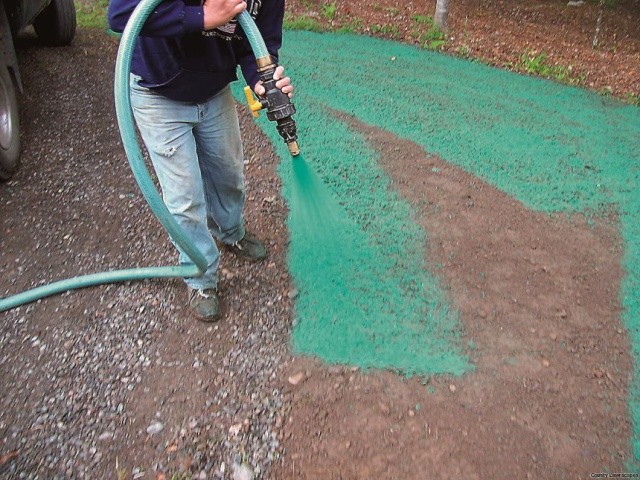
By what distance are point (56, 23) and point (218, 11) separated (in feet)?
13.5

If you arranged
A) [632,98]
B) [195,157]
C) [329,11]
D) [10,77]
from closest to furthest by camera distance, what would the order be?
[195,157]
[10,77]
[632,98]
[329,11]

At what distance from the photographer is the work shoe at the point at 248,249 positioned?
2.78 m

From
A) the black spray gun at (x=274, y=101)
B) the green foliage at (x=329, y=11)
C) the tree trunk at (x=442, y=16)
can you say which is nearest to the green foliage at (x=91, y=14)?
the green foliage at (x=329, y=11)

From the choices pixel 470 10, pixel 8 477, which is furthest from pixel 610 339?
pixel 470 10

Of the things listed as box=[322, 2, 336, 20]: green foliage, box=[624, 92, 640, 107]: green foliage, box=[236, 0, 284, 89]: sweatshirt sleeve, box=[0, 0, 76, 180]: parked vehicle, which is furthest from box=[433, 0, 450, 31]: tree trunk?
box=[236, 0, 284, 89]: sweatshirt sleeve

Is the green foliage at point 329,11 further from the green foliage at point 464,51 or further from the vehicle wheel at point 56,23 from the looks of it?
the vehicle wheel at point 56,23

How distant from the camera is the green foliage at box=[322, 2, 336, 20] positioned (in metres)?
6.48

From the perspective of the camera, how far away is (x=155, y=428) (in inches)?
79.3

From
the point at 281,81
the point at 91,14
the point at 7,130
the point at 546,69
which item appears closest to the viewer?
the point at 281,81

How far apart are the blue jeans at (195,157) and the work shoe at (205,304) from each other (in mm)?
41

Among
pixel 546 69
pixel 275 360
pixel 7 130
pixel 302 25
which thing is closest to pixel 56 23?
pixel 7 130

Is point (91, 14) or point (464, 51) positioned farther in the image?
point (91, 14)

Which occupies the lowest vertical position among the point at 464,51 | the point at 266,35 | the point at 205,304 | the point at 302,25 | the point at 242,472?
the point at 242,472

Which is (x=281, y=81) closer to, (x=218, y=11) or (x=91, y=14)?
(x=218, y=11)
